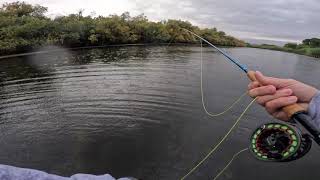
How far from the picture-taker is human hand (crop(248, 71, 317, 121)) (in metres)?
3.15

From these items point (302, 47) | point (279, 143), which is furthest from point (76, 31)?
point (279, 143)

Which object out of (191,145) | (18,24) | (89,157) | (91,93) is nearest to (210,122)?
(191,145)

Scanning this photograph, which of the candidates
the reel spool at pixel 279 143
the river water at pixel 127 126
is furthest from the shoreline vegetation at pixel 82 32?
the reel spool at pixel 279 143

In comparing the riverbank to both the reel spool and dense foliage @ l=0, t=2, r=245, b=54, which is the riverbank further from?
the reel spool

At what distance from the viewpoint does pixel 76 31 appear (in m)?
47.8

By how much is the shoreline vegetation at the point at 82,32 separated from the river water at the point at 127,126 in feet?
46.3

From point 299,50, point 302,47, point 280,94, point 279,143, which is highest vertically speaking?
point 280,94

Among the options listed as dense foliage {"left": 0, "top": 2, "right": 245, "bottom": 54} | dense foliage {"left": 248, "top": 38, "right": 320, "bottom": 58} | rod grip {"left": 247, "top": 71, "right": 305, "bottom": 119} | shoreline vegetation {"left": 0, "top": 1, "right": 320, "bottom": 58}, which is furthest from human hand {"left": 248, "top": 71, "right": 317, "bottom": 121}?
dense foliage {"left": 248, "top": 38, "right": 320, "bottom": 58}

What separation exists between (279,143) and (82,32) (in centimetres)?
4697

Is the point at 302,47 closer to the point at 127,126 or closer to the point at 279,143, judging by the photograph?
the point at 127,126

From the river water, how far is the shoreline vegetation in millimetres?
14113

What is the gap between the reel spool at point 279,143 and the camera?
11.4ft

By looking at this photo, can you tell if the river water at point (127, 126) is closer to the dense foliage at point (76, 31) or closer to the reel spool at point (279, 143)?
the reel spool at point (279, 143)

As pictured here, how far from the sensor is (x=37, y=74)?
26250 millimetres
